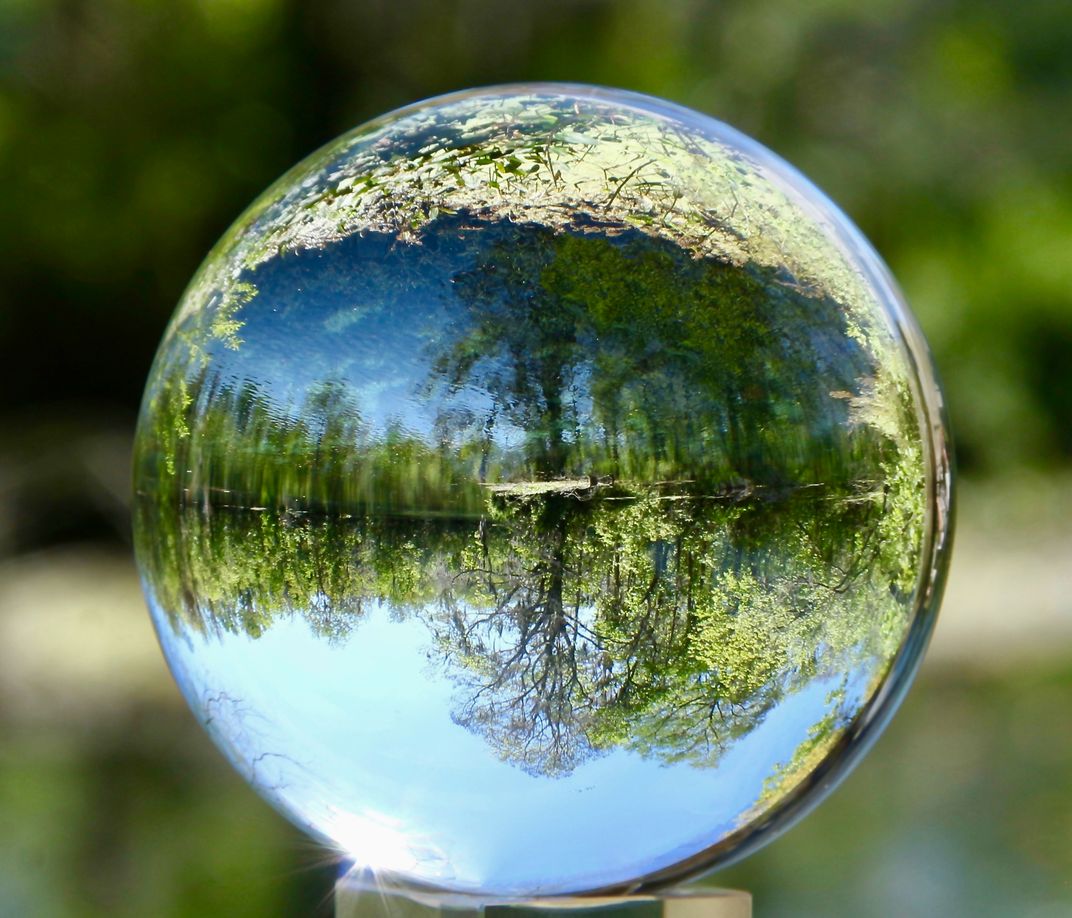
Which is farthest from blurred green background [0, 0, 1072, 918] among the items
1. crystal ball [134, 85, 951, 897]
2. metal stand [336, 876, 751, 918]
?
crystal ball [134, 85, 951, 897]

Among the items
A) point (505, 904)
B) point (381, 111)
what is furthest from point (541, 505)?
point (381, 111)

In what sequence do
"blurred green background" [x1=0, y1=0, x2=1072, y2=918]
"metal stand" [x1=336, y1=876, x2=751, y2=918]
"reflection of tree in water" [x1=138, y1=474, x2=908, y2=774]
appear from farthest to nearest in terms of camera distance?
1. "blurred green background" [x1=0, y1=0, x2=1072, y2=918]
2. "metal stand" [x1=336, y1=876, x2=751, y2=918]
3. "reflection of tree in water" [x1=138, y1=474, x2=908, y2=774]

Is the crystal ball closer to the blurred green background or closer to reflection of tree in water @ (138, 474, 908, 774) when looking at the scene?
reflection of tree in water @ (138, 474, 908, 774)

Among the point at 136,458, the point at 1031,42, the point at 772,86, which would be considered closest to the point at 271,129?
the point at 772,86

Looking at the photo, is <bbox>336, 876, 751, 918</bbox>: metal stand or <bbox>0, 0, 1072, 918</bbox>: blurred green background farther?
<bbox>0, 0, 1072, 918</bbox>: blurred green background

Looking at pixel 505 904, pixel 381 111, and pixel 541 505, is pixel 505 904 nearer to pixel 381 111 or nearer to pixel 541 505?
pixel 541 505

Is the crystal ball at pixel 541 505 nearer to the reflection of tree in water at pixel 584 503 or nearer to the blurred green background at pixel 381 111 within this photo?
the reflection of tree in water at pixel 584 503

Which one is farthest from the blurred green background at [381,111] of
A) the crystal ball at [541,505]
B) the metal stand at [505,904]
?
the crystal ball at [541,505]

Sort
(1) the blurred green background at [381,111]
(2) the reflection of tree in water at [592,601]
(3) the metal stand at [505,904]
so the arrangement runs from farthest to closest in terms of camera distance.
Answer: (1) the blurred green background at [381,111] → (3) the metal stand at [505,904] → (2) the reflection of tree in water at [592,601]

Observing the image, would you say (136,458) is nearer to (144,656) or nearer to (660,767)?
(660,767)
